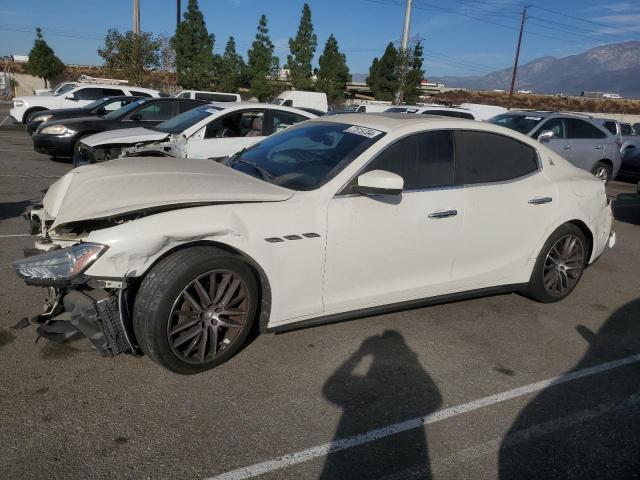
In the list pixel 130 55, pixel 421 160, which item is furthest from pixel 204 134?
pixel 130 55

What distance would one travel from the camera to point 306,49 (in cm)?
5091

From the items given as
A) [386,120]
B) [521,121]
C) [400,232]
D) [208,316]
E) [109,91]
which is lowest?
[208,316]

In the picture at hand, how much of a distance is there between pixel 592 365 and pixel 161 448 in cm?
306

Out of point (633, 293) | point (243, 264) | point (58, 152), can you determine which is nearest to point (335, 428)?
point (243, 264)

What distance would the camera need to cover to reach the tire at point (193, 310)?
9.83ft

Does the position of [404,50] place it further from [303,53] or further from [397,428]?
[397,428]

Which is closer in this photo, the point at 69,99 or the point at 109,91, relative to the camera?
the point at 69,99

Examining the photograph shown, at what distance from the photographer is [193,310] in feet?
10.4

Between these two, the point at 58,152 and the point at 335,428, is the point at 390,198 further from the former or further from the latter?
the point at 58,152

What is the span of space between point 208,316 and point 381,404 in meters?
1.19

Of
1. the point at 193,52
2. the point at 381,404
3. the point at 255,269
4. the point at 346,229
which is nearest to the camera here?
the point at 381,404

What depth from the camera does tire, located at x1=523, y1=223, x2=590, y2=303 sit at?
4.67 metres

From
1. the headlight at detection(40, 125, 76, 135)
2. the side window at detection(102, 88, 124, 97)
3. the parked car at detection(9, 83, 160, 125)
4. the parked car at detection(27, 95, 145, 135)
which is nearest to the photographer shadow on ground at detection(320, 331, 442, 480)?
the headlight at detection(40, 125, 76, 135)

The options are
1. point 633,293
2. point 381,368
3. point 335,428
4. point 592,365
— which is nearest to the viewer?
point 335,428
